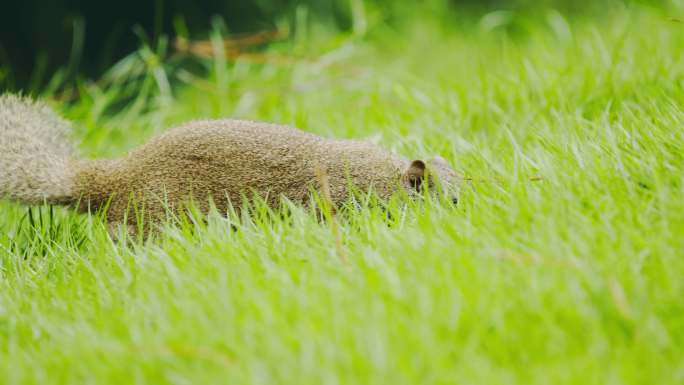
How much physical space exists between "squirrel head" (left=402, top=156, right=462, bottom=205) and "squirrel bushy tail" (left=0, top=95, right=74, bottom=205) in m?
1.66

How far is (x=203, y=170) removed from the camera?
Result: 3.10 m

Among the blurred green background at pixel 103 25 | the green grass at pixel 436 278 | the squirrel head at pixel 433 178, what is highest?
the blurred green background at pixel 103 25

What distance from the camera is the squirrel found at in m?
3.08

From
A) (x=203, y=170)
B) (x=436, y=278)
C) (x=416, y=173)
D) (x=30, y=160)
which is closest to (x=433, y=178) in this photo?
(x=416, y=173)

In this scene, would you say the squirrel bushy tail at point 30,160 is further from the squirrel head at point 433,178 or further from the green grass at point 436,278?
the squirrel head at point 433,178

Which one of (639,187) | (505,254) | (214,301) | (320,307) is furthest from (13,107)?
(639,187)

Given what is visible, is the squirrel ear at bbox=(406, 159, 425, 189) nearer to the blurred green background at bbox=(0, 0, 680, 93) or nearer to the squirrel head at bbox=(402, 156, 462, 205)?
the squirrel head at bbox=(402, 156, 462, 205)

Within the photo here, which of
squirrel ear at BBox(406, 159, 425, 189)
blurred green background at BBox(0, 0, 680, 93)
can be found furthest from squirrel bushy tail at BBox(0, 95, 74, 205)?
blurred green background at BBox(0, 0, 680, 93)

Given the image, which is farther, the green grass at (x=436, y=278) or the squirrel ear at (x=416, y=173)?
the squirrel ear at (x=416, y=173)

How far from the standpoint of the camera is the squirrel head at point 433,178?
276 centimetres

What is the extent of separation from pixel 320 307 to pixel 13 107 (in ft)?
7.88

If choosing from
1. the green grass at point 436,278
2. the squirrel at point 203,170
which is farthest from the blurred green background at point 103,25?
the green grass at point 436,278

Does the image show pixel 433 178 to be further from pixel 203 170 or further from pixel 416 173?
pixel 203 170

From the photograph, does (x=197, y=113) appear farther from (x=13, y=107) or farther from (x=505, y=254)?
(x=505, y=254)
